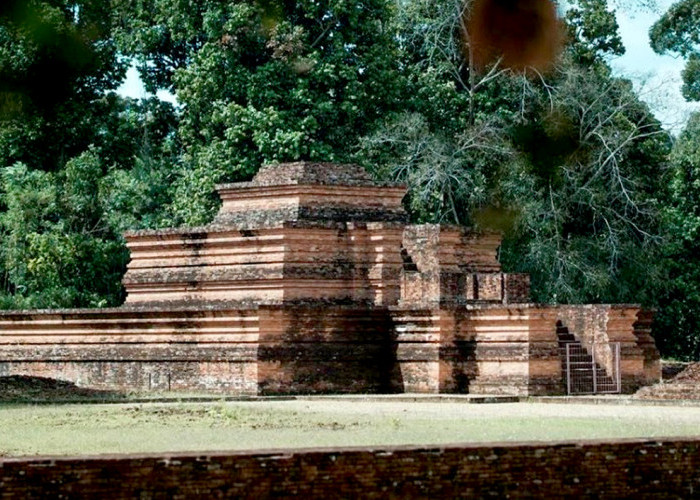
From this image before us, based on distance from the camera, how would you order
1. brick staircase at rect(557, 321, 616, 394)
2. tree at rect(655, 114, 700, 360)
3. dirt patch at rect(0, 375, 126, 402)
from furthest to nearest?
tree at rect(655, 114, 700, 360) < brick staircase at rect(557, 321, 616, 394) < dirt patch at rect(0, 375, 126, 402)

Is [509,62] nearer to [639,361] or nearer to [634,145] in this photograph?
[639,361]

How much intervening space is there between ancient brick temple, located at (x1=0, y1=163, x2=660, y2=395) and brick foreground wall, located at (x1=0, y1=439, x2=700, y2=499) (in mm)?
12577

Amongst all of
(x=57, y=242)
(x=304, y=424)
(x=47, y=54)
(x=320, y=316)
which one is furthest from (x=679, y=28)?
(x=47, y=54)

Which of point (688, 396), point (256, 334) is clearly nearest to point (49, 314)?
point (256, 334)

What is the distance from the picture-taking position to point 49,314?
90.5 feet

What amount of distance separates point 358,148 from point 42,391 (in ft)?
54.8

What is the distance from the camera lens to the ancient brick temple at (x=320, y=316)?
958 inches

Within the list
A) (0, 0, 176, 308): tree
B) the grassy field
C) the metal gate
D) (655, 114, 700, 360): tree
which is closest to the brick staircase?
the metal gate

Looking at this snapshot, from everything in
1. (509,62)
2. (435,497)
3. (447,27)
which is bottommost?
(435,497)

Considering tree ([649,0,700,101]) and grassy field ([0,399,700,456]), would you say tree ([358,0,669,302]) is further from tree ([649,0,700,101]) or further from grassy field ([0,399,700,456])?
grassy field ([0,399,700,456])

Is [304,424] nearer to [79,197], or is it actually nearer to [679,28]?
[679,28]

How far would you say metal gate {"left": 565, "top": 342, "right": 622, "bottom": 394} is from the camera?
83.2ft

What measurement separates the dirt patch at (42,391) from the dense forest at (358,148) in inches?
447

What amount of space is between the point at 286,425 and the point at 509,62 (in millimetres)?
12363
